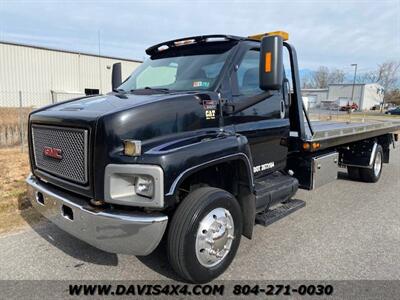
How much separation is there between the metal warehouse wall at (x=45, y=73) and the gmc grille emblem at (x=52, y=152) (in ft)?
79.2

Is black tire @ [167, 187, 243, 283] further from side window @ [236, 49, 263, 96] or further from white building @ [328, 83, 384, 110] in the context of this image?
white building @ [328, 83, 384, 110]

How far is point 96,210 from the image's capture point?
114 inches

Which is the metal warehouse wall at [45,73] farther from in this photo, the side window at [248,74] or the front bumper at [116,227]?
the front bumper at [116,227]

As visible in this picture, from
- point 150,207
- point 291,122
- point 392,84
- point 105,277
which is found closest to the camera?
point 150,207

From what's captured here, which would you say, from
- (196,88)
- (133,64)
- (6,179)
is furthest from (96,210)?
(133,64)

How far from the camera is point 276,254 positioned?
Result: 155 inches

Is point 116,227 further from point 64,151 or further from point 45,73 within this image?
point 45,73

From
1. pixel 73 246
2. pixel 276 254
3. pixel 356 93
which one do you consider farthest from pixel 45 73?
pixel 356 93

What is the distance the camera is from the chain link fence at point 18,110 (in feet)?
40.8

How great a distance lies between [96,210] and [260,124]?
88.6 inches

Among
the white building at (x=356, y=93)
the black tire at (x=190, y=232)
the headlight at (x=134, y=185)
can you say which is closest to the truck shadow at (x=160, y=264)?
the black tire at (x=190, y=232)

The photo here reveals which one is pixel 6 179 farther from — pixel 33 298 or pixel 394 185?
pixel 394 185

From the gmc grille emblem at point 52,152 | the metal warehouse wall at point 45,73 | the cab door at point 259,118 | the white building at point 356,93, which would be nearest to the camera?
the gmc grille emblem at point 52,152

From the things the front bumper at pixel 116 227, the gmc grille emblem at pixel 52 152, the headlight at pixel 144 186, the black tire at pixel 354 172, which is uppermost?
the gmc grille emblem at pixel 52 152
